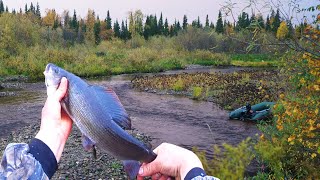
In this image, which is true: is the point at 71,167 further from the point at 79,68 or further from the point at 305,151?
the point at 79,68

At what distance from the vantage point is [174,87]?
73.5ft

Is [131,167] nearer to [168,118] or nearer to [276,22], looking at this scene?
[276,22]

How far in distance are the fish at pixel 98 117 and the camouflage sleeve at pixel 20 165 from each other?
14.0 inches

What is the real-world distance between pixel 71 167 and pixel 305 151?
523cm

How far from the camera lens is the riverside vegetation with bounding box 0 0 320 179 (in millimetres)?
4027

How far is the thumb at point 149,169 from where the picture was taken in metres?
1.86

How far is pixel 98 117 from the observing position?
67.7 inches

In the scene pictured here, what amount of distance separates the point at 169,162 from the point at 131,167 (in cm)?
19

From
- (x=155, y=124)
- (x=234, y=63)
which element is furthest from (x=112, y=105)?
(x=234, y=63)

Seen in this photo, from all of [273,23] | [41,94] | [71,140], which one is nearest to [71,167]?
[71,140]

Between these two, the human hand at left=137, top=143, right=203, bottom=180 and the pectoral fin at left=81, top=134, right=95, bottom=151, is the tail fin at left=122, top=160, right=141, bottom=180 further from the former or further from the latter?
the pectoral fin at left=81, top=134, right=95, bottom=151

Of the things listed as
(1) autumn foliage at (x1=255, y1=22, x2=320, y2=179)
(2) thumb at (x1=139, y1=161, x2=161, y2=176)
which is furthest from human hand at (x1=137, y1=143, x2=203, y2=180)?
(1) autumn foliage at (x1=255, y1=22, x2=320, y2=179)

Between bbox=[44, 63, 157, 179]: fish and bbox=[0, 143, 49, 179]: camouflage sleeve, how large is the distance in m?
0.36

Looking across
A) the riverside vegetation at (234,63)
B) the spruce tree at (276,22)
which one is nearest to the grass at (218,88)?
the riverside vegetation at (234,63)
